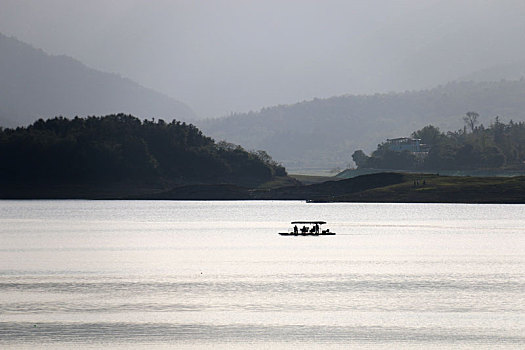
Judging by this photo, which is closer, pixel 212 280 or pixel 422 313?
pixel 422 313

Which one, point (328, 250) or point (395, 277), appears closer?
point (395, 277)

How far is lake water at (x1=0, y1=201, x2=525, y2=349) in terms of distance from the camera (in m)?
49.2

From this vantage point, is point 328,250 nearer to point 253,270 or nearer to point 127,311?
point 253,270

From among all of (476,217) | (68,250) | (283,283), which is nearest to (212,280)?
(283,283)

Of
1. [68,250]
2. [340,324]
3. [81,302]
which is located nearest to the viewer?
[340,324]

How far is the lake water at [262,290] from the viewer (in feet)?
161

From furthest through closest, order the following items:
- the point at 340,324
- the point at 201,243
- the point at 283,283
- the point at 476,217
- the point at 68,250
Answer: the point at 476,217, the point at 201,243, the point at 68,250, the point at 283,283, the point at 340,324

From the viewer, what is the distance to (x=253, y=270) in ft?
262

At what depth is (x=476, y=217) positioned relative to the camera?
175250 millimetres

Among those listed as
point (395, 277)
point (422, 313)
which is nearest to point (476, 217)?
point (395, 277)

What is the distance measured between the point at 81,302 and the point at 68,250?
4161 centimetres

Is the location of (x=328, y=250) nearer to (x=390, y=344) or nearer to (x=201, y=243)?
(x=201, y=243)

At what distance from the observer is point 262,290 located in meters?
66.6

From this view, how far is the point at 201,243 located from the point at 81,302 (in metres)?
50.9
